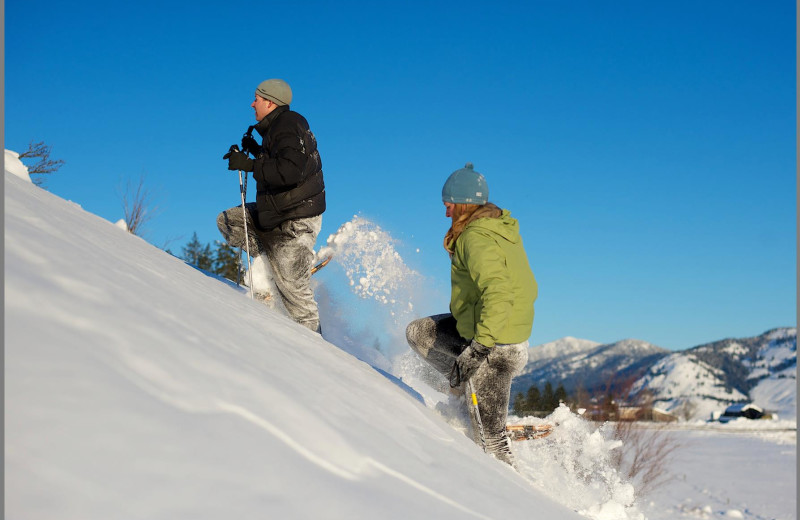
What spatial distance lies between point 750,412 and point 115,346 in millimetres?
98319

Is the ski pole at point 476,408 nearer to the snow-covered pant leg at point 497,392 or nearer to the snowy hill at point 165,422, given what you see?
the snow-covered pant leg at point 497,392

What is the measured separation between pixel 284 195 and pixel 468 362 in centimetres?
194

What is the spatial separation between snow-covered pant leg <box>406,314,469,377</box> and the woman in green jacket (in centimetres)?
20

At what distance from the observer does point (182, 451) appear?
1.40 meters

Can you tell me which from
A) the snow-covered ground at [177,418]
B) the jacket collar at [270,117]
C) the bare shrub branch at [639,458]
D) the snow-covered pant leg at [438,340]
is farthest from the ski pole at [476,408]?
the bare shrub branch at [639,458]

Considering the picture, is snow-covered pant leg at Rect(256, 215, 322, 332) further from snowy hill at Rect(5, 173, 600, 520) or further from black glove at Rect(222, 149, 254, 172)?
snowy hill at Rect(5, 173, 600, 520)

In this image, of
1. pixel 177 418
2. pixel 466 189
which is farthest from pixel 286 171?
pixel 177 418

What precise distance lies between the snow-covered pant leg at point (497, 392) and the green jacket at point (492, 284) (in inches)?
5.3

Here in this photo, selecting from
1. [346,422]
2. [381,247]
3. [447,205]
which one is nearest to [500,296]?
[447,205]

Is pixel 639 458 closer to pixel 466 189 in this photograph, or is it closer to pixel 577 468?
pixel 577 468

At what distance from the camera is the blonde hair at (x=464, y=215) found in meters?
3.89

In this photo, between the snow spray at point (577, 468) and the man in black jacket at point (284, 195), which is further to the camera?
the man in black jacket at point (284, 195)

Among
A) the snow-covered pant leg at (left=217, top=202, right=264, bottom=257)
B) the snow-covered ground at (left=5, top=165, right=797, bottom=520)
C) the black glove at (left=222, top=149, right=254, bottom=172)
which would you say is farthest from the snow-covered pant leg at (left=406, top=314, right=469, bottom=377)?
the black glove at (left=222, top=149, right=254, bottom=172)

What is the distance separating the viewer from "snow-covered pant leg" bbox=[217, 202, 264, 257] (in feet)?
16.6
